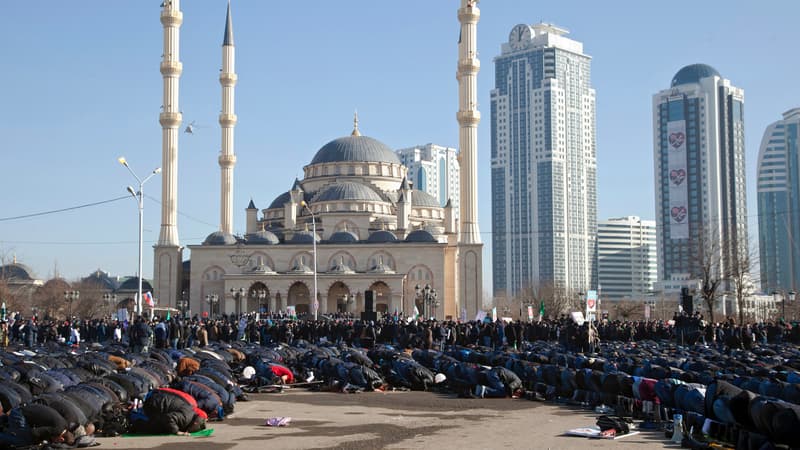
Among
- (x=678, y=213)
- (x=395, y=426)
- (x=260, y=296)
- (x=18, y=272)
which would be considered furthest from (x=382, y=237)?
(x=678, y=213)

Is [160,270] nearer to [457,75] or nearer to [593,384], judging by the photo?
[457,75]

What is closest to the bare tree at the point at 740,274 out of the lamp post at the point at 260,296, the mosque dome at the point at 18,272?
the lamp post at the point at 260,296

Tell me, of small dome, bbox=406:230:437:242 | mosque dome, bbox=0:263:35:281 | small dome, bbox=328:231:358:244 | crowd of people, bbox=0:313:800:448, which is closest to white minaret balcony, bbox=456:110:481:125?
small dome, bbox=406:230:437:242

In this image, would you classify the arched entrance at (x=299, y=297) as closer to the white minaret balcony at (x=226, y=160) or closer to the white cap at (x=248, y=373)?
the white minaret balcony at (x=226, y=160)

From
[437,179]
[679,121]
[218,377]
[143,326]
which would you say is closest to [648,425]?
[218,377]

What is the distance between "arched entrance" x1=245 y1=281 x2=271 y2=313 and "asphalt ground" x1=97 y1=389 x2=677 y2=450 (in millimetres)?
43790

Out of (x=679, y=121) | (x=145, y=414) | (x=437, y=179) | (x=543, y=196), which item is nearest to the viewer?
(x=145, y=414)

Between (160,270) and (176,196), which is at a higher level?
(176,196)

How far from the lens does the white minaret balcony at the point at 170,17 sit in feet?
195

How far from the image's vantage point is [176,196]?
6184cm

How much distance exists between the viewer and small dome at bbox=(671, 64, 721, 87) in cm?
12125

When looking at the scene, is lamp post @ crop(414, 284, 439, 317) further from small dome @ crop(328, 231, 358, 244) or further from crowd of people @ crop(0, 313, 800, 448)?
crowd of people @ crop(0, 313, 800, 448)

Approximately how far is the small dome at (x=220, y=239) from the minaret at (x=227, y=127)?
1415 millimetres

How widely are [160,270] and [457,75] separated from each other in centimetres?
2317
